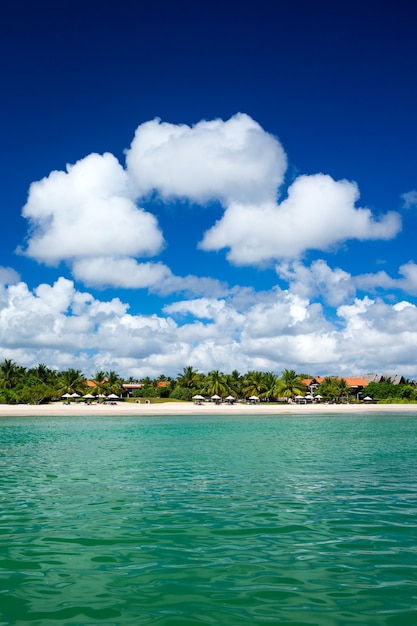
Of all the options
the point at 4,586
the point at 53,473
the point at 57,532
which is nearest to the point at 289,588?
the point at 4,586

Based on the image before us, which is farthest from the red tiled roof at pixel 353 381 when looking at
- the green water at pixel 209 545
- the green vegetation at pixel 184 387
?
the green water at pixel 209 545

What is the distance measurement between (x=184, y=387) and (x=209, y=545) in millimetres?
130155

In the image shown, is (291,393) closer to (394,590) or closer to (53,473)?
(53,473)

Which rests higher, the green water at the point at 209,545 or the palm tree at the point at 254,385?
the palm tree at the point at 254,385

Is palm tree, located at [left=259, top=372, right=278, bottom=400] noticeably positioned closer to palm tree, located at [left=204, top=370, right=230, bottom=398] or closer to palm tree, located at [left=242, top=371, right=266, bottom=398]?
palm tree, located at [left=242, top=371, right=266, bottom=398]

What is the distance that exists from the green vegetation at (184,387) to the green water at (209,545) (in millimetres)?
94914

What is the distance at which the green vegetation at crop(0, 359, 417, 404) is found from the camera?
117000mm

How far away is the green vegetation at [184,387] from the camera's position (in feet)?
384

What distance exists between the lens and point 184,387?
14075 centimetres

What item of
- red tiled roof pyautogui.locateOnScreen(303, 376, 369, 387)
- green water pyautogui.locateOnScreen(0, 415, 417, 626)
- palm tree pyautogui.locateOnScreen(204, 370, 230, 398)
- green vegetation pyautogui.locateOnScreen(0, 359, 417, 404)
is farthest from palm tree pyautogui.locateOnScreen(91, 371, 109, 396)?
green water pyautogui.locateOnScreen(0, 415, 417, 626)

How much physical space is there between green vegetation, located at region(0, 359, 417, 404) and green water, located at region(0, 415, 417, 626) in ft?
311

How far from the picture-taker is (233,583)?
29.7ft

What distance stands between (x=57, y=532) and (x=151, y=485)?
7.06m

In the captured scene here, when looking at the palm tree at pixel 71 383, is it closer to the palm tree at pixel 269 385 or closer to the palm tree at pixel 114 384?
the palm tree at pixel 114 384
